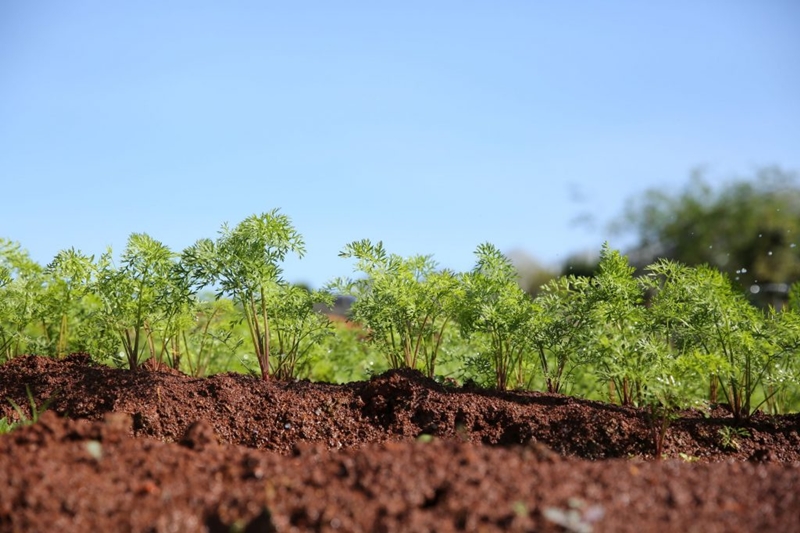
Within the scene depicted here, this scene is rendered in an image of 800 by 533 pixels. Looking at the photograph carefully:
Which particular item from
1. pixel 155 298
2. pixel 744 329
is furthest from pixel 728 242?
pixel 155 298

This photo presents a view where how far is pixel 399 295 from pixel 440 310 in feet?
0.91

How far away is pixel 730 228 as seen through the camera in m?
20.2

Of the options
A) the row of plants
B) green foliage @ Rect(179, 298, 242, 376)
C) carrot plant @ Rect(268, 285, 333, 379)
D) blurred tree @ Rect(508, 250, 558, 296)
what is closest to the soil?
the row of plants

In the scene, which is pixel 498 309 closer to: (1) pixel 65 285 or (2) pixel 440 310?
(2) pixel 440 310

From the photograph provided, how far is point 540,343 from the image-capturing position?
4.30 m

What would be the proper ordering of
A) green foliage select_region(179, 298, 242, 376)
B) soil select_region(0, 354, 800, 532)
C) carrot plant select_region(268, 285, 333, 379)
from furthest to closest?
green foliage select_region(179, 298, 242, 376) → carrot plant select_region(268, 285, 333, 379) → soil select_region(0, 354, 800, 532)

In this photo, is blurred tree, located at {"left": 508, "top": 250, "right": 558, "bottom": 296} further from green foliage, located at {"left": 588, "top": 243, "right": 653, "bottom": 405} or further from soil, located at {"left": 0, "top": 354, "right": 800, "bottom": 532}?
soil, located at {"left": 0, "top": 354, "right": 800, "bottom": 532}

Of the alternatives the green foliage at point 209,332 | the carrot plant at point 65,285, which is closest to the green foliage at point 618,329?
the green foliage at point 209,332

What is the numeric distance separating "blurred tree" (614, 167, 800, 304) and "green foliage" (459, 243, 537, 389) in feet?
Result: 47.9

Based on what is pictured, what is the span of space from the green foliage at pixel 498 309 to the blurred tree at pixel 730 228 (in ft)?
47.9

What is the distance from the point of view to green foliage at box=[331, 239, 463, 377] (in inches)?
173

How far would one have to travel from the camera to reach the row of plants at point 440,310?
4059 mm

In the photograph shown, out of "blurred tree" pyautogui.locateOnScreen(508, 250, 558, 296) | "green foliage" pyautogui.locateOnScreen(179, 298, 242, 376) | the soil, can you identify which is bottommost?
the soil

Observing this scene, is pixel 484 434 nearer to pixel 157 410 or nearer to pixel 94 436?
pixel 157 410
